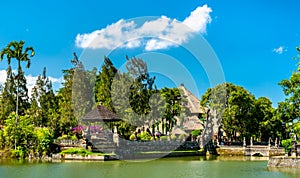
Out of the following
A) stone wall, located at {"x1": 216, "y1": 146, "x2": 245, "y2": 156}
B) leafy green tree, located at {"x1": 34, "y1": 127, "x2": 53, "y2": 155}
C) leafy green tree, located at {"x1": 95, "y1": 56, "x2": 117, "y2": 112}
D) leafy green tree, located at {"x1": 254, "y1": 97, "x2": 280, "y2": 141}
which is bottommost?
stone wall, located at {"x1": 216, "y1": 146, "x2": 245, "y2": 156}

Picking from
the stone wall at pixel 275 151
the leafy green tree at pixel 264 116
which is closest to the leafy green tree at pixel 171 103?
the leafy green tree at pixel 264 116

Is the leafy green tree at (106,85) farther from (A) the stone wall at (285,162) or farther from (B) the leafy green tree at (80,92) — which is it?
(A) the stone wall at (285,162)

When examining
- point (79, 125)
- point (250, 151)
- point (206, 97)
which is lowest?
point (250, 151)

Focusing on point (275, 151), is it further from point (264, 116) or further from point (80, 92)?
point (80, 92)

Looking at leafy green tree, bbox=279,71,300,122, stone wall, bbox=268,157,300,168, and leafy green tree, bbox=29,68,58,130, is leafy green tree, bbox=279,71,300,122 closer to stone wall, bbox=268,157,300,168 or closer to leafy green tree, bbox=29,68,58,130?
stone wall, bbox=268,157,300,168

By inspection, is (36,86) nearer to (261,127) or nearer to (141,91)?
(141,91)

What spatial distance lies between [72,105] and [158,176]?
1833cm

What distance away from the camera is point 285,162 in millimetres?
23688

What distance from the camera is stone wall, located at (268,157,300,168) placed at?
2330 cm

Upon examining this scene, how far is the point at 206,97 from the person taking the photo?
4178cm

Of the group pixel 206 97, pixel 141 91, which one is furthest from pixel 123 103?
pixel 206 97

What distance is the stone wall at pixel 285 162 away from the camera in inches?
917

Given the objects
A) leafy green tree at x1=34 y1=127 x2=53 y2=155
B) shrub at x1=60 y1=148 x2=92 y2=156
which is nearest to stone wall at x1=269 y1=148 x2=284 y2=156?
shrub at x1=60 y1=148 x2=92 y2=156

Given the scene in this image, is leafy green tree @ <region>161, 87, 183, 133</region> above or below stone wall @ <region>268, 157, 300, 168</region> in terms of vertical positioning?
above
